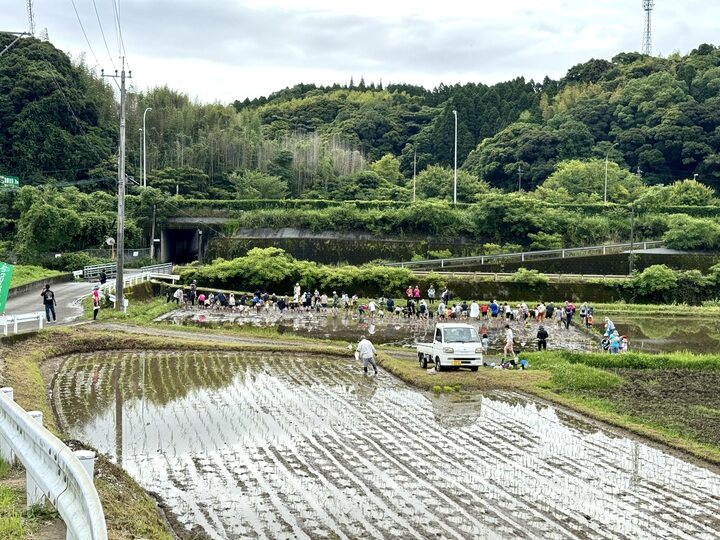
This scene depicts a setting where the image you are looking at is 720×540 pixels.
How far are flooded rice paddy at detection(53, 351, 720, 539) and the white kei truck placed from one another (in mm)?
1865

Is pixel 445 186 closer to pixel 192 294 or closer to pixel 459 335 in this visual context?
pixel 192 294

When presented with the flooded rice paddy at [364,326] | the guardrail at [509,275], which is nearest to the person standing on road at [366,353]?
the flooded rice paddy at [364,326]

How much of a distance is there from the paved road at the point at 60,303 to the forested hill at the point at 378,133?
26.7 m

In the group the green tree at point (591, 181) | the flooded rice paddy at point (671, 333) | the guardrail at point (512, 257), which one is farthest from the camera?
the green tree at point (591, 181)

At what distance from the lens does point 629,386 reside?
18.5 m

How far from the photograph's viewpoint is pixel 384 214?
178ft

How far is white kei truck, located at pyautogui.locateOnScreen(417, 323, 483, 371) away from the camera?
19.6 meters

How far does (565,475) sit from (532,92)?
98.4 m

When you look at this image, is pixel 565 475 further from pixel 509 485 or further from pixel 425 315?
pixel 425 315

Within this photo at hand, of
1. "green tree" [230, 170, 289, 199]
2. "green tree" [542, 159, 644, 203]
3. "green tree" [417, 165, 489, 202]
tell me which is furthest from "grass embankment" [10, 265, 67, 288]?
"green tree" [542, 159, 644, 203]

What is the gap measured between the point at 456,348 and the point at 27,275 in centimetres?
2396

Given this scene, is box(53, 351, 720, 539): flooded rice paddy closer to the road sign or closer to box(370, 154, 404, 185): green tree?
the road sign

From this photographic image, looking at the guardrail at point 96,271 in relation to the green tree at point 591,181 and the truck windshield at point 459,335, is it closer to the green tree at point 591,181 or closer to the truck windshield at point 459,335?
the truck windshield at point 459,335

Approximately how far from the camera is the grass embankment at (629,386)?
13.9m
